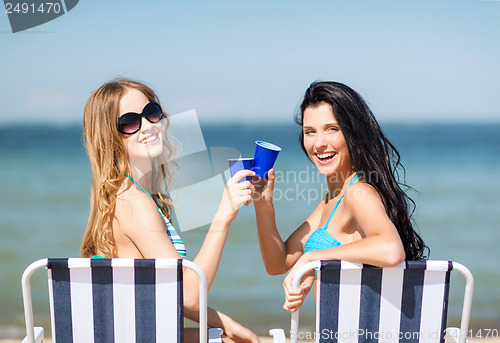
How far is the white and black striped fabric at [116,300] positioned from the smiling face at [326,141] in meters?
0.93

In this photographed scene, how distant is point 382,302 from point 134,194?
1.21m

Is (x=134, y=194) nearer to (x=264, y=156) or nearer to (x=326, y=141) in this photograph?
(x=264, y=156)

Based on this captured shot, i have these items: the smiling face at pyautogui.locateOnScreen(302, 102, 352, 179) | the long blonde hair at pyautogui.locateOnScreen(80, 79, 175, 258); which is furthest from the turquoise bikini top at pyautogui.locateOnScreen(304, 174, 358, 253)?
the long blonde hair at pyautogui.locateOnScreen(80, 79, 175, 258)

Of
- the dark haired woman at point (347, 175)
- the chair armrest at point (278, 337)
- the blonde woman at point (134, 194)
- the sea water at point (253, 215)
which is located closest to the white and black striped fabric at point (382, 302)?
the dark haired woman at point (347, 175)

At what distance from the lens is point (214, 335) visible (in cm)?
245

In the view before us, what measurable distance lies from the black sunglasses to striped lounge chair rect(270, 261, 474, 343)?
104 centimetres

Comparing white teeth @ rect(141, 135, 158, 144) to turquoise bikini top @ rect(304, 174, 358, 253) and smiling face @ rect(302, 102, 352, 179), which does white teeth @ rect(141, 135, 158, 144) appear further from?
turquoise bikini top @ rect(304, 174, 358, 253)

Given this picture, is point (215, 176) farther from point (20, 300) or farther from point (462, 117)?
point (462, 117)

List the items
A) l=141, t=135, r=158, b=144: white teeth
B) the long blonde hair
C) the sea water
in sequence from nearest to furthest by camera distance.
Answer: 1. the long blonde hair
2. l=141, t=135, r=158, b=144: white teeth
3. the sea water

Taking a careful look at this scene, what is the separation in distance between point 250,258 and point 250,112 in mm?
25958

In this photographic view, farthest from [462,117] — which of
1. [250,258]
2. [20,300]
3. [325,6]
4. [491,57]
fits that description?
[20,300]

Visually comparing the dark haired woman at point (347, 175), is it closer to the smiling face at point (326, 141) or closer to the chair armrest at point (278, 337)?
the smiling face at point (326, 141)

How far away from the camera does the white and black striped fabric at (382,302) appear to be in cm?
208

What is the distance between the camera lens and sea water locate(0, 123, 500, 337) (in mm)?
7273
